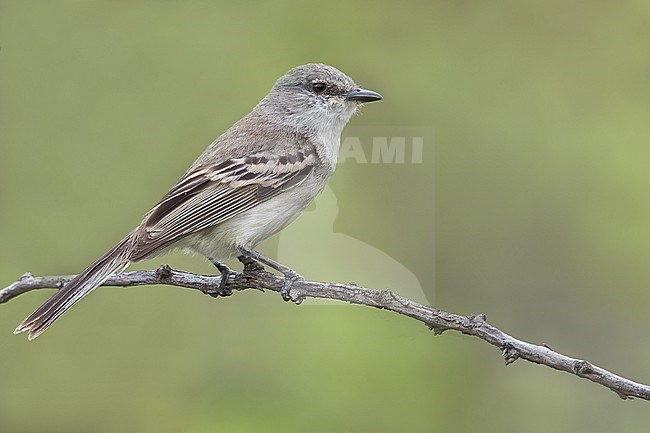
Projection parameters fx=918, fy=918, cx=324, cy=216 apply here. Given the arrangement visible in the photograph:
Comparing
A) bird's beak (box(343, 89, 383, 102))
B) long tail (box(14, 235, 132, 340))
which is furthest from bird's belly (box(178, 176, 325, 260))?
bird's beak (box(343, 89, 383, 102))

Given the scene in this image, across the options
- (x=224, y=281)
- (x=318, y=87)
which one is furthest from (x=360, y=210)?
(x=224, y=281)

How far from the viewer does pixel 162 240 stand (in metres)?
2.55

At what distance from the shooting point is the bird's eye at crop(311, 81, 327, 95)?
3.10 meters

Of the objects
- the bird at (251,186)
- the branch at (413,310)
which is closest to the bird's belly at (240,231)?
the bird at (251,186)

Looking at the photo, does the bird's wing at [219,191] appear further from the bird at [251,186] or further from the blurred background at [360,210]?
the blurred background at [360,210]

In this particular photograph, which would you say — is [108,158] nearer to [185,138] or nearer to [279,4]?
[185,138]

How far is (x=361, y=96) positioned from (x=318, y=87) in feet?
0.62

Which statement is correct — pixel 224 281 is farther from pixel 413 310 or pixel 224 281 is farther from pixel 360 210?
pixel 360 210

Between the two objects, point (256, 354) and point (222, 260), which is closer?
point (222, 260)

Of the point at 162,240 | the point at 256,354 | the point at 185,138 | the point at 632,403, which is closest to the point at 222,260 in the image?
the point at 162,240

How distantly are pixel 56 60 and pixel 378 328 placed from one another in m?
1.97

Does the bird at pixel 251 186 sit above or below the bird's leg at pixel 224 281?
above

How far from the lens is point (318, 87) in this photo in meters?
3.11

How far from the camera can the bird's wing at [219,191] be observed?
2.64 meters
